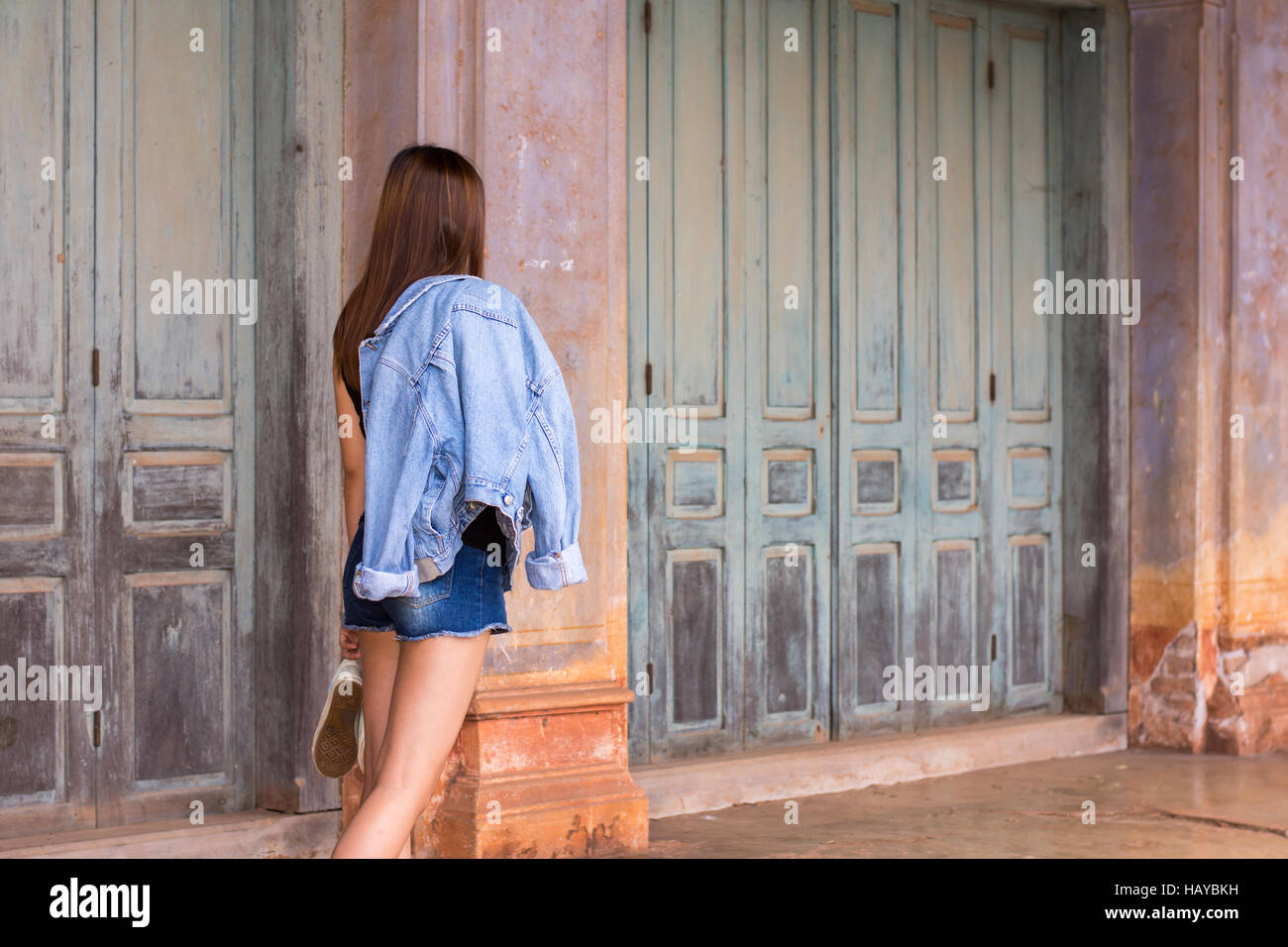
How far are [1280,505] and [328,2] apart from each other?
15.7 feet

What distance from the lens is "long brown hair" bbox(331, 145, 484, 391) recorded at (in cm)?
331

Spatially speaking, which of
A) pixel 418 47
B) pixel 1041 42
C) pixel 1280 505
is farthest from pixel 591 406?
pixel 1280 505

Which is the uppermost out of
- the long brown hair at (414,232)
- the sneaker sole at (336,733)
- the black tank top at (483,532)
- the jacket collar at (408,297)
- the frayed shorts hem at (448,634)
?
the long brown hair at (414,232)

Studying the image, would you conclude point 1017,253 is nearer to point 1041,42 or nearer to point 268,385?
point 1041,42

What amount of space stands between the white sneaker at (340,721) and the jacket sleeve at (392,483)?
0.35m

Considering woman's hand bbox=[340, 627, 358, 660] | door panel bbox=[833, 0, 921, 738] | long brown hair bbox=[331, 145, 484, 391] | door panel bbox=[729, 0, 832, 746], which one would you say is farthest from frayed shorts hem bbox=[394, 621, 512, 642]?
door panel bbox=[833, 0, 921, 738]

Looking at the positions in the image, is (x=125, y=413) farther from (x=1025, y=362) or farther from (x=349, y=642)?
(x=1025, y=362)

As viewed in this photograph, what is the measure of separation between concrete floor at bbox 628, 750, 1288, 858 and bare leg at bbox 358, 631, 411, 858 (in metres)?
1.91

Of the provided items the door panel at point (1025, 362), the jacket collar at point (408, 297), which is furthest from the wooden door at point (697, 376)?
the jacket collar at point (408, 297)

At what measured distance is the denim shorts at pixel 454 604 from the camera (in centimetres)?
312

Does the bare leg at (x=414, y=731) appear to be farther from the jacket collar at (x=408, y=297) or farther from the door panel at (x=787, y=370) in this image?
the door panel at (x=787, y=370)

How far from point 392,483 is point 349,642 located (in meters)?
0.49

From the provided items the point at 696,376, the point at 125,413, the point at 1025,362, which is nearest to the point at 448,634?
the point at 125,413

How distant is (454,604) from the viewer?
3.14 meters
